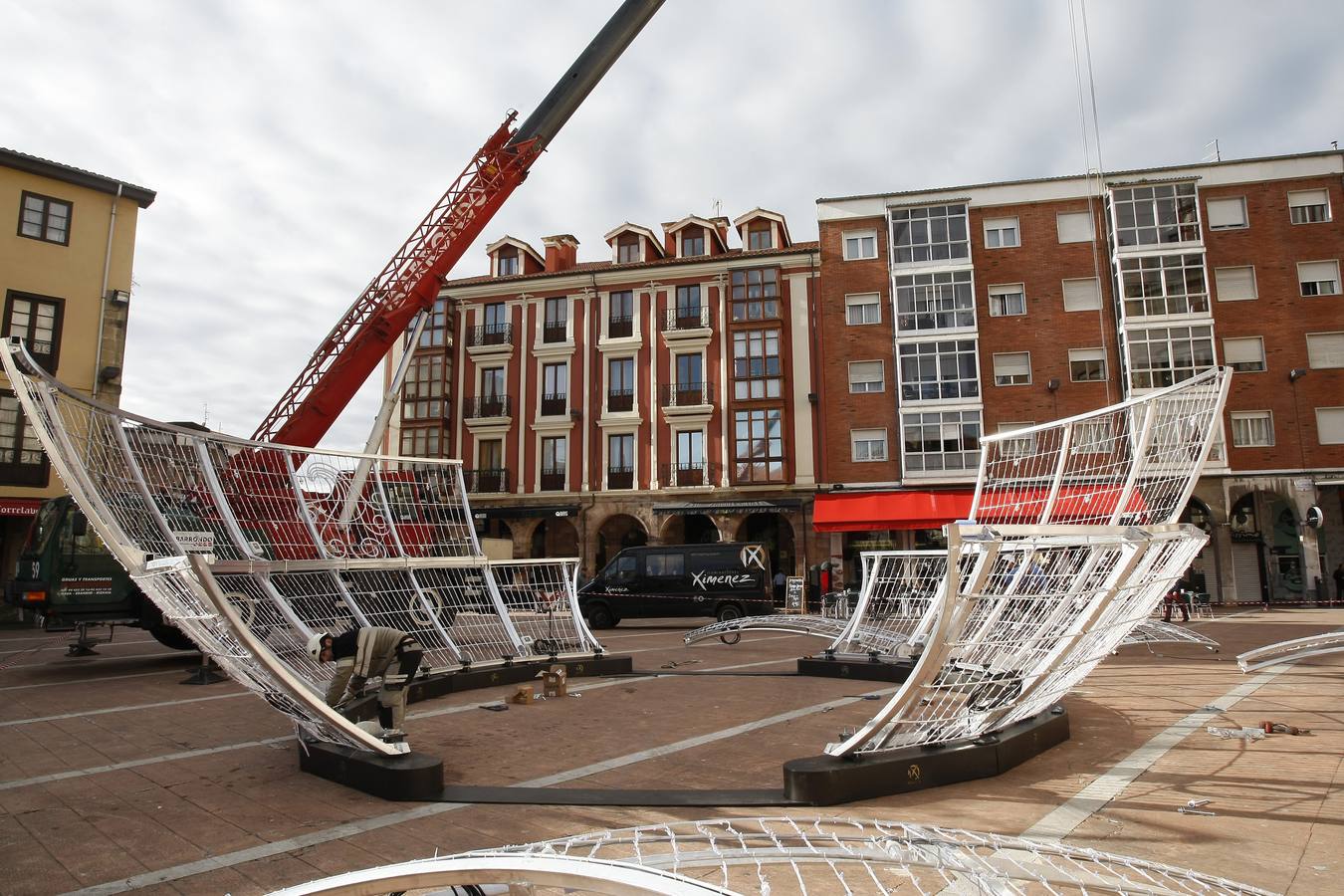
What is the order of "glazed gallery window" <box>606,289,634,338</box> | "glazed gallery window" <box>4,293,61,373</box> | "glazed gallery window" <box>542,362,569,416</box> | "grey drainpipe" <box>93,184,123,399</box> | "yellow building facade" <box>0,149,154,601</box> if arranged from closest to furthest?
"yellow building facade" <box>0,149,154,601</box> → "glazed gallery window" <box>4,293,61,373</box> → "grey drainpipe" <box>93,184,123,399</box> → "glazed gallery window" <box>606,289,634,338</box> → "glazed gallery window" <box>542,362,569,416</box>

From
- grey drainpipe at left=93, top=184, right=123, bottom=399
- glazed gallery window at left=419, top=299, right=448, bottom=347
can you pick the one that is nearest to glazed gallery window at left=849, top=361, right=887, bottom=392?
glazed gallery window at left=419, top=299, right=448, bottom=347

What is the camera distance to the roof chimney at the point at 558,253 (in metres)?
38.0

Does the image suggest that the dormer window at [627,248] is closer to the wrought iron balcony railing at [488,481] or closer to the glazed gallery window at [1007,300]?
the wrought iron balcony railing at [488,481]

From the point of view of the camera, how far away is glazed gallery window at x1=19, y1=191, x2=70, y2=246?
2433 cm

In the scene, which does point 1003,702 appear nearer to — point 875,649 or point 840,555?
point 875,649

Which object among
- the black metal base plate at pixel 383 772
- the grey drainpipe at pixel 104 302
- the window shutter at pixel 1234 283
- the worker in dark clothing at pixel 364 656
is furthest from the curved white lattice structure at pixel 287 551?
the window shutter at pixel 1234 283

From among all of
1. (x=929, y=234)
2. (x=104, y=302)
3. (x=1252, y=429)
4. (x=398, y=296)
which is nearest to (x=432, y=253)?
(x=398, y=296)

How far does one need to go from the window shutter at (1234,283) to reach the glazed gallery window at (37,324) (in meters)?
41.1

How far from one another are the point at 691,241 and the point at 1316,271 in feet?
81.9

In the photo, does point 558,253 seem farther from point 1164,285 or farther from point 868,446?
point 1164,285

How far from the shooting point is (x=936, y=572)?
1149 centimetres

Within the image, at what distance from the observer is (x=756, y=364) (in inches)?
1305

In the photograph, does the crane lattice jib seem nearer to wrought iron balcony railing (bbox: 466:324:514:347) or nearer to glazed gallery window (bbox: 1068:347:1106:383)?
wrought iron balcony railing (bbox: 466:324:514:347)

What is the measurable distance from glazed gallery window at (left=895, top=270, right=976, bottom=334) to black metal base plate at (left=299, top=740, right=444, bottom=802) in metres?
29.7
